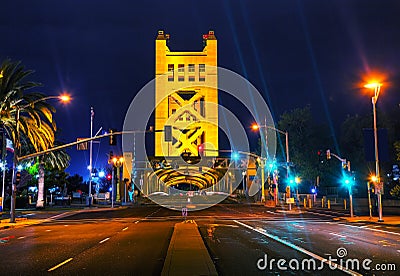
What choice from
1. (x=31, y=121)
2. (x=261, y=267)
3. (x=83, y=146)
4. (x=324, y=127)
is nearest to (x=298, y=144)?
(x=324, y=127)

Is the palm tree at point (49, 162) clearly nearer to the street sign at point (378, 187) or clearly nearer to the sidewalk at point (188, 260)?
the street sign at point (378, 187)

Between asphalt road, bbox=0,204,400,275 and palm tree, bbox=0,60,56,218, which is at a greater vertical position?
palm tree, bbox=0,60,56,218

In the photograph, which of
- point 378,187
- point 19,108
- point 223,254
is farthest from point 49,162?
point 223,254

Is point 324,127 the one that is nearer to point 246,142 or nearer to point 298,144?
point 298,144

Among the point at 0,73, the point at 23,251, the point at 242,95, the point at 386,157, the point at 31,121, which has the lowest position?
the point at 23,251

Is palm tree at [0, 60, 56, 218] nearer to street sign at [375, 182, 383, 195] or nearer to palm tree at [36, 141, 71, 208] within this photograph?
palm tree at [36, 141, 71, 208]

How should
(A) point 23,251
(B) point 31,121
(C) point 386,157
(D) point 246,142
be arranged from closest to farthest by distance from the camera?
1. (A) point 23,251
2. (C) point 386,157
3. (B) point 31,121
4. (D) point 246,142

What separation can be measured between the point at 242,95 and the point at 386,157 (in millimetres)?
94725

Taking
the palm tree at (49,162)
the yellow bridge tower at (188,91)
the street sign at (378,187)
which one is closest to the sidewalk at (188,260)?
the street sign at (378,187)

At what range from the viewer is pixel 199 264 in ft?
42.4

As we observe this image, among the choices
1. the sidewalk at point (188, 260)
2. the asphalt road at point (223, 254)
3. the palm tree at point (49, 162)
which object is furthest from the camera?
the palm tree at point (49, 162)

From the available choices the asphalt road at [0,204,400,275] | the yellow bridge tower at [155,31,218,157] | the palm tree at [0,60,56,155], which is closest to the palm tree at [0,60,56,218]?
the palm tree at [0,60,56,155]

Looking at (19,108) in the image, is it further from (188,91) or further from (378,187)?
(188,91)

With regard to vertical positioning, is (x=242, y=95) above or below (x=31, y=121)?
above
